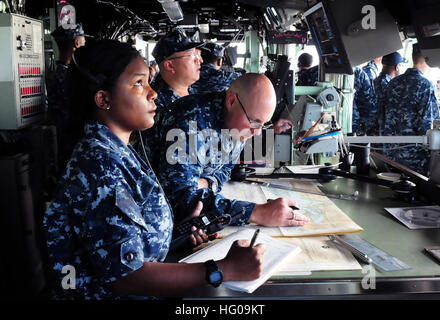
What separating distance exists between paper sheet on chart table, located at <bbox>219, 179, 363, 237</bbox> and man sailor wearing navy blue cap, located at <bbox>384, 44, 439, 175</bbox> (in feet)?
6.76

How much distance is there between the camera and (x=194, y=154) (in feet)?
5.50

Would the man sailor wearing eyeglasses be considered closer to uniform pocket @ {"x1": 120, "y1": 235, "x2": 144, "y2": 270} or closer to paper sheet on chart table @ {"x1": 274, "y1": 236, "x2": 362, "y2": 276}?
paper sheet on chart table @ {"x1": 274, "y1": 236, "x2": 362, "y2": 276}

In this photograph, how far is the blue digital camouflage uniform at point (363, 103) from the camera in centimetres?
506

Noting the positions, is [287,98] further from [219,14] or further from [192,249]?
[219,14]

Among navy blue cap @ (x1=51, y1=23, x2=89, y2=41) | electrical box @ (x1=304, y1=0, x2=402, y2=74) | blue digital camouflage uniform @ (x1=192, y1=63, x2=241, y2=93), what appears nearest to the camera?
electrical box @ (x1=304, y1=0, x2=402, y2=74)

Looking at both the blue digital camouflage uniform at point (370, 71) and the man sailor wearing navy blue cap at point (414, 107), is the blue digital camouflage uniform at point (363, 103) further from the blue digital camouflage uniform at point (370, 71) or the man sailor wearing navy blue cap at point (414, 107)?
the man sailor wearing navy blue cap at point (414, 107)

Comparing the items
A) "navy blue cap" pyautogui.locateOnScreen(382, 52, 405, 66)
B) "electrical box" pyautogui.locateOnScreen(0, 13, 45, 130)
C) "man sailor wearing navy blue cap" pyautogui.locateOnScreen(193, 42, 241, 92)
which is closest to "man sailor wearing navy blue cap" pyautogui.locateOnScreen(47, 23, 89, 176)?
"electrical box" pyautogui.locateOnScreen(0, 13, 45, 130)

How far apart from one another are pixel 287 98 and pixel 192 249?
1432mm

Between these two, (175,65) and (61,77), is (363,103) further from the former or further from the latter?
(61,77)

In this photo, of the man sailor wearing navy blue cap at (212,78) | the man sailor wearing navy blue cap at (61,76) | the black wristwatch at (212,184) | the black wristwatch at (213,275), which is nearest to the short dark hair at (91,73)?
the black wristwatch at (213,275)

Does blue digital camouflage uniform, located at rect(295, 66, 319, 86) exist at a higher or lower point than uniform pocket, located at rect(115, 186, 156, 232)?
higher

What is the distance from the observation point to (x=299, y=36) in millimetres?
3941

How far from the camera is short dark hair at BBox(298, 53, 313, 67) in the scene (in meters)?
6.37

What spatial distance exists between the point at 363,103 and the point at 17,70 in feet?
13.2
